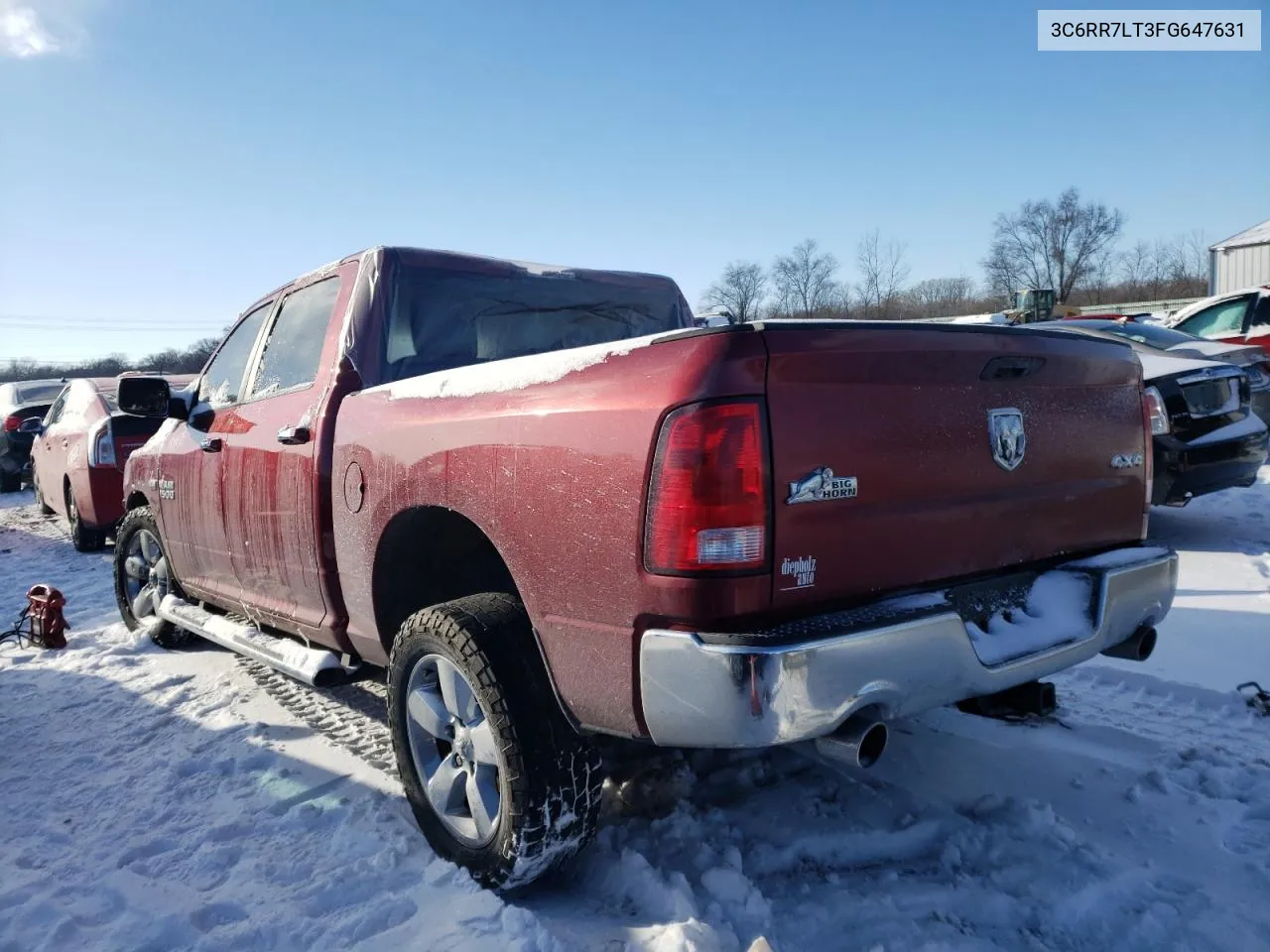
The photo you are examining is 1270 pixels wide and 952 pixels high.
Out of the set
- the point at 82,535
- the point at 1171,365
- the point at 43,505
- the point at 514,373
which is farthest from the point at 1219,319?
the point at 43,505

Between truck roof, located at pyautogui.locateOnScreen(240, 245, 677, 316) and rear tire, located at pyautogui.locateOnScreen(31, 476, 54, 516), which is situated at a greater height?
truck roof, located at pyautogui.locateOnScreen(240, 245, 677, 316)

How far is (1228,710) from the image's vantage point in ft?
11.1

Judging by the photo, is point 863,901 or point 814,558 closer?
point 814,558

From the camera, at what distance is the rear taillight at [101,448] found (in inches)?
311

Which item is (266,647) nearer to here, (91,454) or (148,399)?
(148,399)

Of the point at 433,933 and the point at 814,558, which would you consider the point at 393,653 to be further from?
the point at 814,558

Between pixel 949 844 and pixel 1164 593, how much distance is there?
3.37 ft

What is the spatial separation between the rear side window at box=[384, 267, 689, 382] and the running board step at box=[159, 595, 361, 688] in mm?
1075

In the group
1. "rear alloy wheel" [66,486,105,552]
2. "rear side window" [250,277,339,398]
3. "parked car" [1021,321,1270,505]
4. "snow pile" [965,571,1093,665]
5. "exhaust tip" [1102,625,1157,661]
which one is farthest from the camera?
"rear alloy wheel" [66,486,105,552]

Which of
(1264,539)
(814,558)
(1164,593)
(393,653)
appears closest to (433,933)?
(393,653)

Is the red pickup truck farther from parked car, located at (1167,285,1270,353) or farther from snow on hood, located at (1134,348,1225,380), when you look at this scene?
parked car, located at (1167,285,1270,353)

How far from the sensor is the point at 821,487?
1951 millimetres

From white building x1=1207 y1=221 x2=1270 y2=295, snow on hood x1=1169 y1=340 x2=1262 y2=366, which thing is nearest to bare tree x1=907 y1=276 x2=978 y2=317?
white building x1=1207 y1=221 x2=1270 y2=295

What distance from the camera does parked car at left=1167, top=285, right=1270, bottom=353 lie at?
1027 cm
